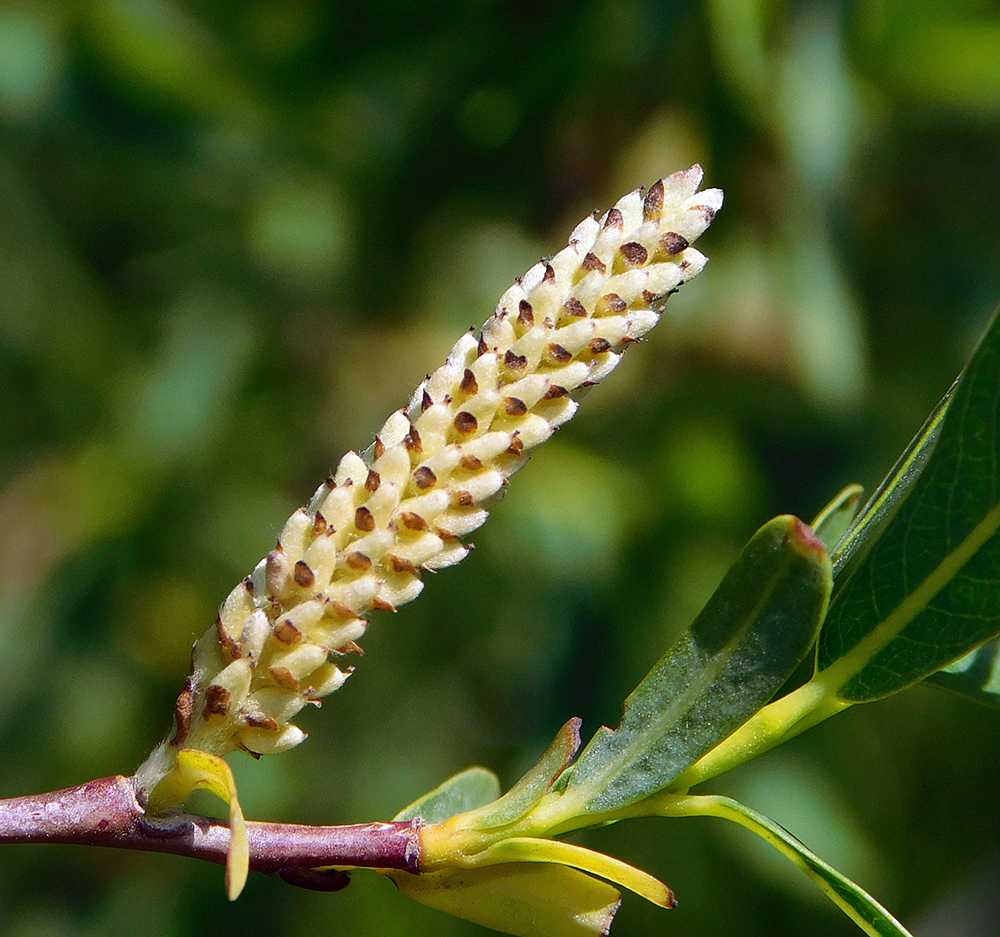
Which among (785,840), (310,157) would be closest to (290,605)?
(785,840)

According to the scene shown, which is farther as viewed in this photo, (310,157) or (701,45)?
(310,157)

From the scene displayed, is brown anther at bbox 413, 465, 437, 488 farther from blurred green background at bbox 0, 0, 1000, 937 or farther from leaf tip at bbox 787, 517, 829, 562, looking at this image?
blurred green background at bbox 0, 0, 1000, 937

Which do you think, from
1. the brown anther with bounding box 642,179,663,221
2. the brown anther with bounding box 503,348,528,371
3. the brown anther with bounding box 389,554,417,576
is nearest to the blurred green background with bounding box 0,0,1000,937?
the brown anther with bounding box 642,179,663,221

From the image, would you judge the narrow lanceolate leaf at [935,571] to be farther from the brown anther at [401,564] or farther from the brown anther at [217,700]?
the brown anther at [217,700]

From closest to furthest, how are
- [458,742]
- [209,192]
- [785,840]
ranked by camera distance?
1. [785,840]
2. [209,192]
3. [458,742]

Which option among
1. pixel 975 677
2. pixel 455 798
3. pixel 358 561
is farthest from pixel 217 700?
pixel 975 677

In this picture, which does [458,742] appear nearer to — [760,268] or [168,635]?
[168,635]
